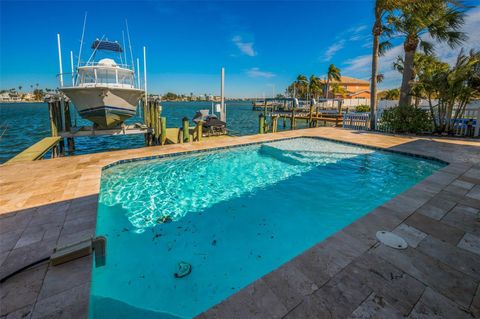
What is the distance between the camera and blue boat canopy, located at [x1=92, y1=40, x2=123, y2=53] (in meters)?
10.4

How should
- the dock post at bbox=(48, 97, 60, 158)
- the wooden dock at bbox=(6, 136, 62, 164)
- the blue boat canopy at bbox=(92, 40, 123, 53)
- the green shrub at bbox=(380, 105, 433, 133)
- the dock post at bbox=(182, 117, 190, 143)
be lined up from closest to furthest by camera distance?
the wooden dock at bbox=(6, 136, 62, 164) → the dock post at bbox=(48, 97, 60, 158) → the dock post at bbox=(182, 117, 190, 143) → the blue boat canopy at bbox=(92, 40, 123, 53) → the green shrub at bbox=(380, 105, 433, 133)

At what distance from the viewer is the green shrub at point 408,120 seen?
1147 centimetres

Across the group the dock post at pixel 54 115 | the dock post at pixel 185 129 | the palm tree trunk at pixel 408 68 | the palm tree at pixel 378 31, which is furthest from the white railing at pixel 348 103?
the dock post at pixel 54 115

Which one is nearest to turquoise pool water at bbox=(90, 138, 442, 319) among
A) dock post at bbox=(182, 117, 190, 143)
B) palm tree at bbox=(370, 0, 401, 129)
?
dock post at bbox=(182, 117, 190, 143)

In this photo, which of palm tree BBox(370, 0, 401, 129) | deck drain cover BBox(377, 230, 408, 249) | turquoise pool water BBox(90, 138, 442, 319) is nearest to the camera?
deck drain cover BBox(377, 230, 408, 249)

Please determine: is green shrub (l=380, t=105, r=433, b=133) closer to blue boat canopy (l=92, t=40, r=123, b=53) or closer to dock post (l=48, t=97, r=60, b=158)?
blue boat canopy (l=92, t=40, r=123, b=53)

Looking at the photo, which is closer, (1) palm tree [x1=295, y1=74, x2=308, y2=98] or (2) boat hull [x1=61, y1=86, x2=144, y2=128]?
(2) boat hull [x1=61, y1=86, x2=144, y2=128]

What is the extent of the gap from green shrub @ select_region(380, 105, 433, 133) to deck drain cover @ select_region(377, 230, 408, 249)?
452 inches

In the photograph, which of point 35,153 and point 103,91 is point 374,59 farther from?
point 35,153

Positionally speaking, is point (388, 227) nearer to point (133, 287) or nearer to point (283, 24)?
point (133, 287)

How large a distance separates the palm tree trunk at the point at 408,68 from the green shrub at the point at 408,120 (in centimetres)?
90

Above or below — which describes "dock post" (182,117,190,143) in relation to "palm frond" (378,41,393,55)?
below

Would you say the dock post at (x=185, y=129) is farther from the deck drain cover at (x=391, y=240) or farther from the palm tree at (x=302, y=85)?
the palm tree at (x=302, y=85)

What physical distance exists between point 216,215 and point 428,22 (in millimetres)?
14055
